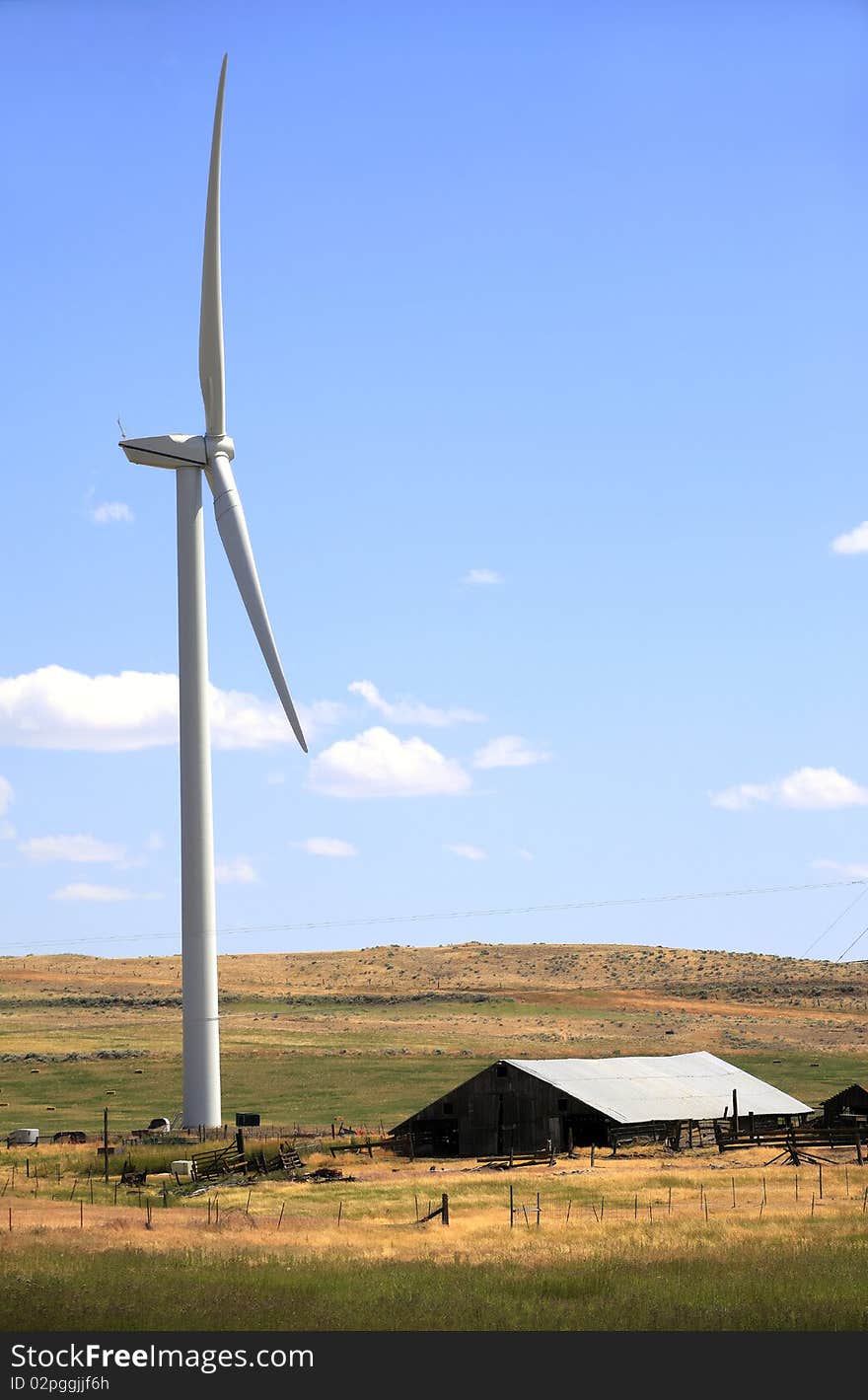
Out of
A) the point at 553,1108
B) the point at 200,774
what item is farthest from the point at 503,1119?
the point at 200,774

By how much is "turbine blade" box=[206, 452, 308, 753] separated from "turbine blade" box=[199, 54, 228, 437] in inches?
162

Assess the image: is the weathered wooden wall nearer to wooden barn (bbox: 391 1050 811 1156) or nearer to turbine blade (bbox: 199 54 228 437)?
wooden barn (bbox: 391 1050 811 1156)

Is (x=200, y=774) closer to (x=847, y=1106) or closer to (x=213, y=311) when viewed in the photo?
(x=213, y=311)

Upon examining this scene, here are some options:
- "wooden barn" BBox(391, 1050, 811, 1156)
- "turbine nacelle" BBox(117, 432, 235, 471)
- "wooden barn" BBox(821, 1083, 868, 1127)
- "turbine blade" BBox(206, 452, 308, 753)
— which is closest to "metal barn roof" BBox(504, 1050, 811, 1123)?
"wooden barn" BBox(391, 1050, 811, 1156)

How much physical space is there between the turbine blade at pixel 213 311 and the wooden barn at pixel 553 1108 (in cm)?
3062

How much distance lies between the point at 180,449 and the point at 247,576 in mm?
9308

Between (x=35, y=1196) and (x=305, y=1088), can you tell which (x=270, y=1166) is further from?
(x=305, y=1088)

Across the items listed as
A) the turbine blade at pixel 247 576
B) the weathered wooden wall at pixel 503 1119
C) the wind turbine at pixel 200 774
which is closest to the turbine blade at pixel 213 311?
the wind turbine at pixel 200 774

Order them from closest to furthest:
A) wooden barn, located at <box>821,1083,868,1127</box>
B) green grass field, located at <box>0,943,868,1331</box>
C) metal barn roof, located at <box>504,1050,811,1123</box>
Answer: green grass field, located at <box>0,943,868,1331</box>
metal barn roof, located at <box>504,1050,811,1123</box>
wooden barn, located at <box>821,1083,868,1127</box>

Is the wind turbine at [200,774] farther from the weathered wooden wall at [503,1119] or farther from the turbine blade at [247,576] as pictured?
the weathered wooden wall at [503,1119]

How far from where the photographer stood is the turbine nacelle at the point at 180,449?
2685 inches

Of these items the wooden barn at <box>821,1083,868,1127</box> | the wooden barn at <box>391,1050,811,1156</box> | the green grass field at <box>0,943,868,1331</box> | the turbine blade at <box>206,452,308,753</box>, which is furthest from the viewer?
the wooden barn at <box>821,1083,868,1127</box>

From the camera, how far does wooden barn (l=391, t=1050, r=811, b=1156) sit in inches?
2517

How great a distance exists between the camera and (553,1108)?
64062mm
